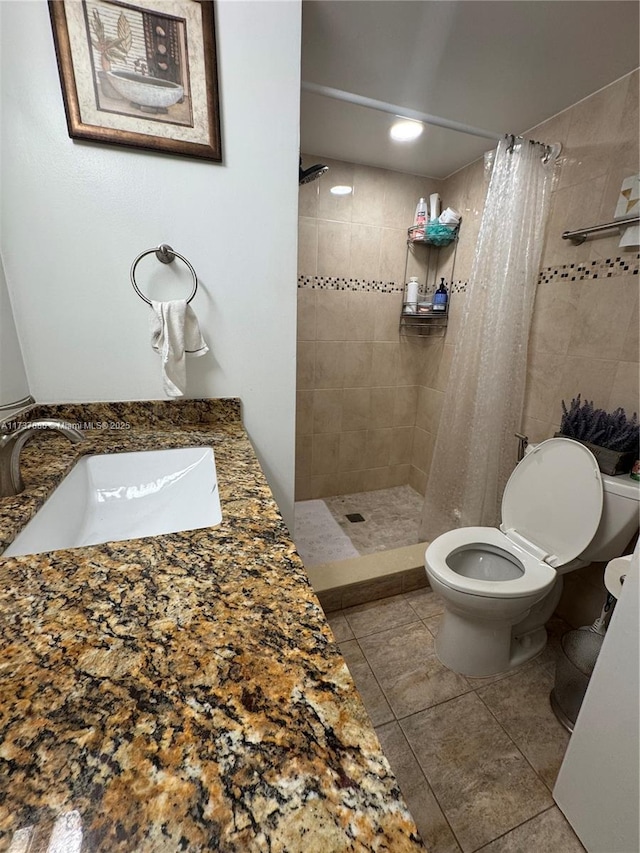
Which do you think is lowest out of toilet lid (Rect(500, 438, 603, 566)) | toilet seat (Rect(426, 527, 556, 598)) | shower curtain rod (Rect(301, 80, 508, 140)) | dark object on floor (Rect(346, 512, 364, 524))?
dark object on floor (Rect(346, 512, 364, 524))

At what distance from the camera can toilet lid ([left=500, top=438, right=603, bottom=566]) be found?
120 centimetres

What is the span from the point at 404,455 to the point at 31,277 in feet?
7.71

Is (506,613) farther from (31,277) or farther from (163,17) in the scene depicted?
(163,17)

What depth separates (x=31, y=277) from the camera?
3.24 ft

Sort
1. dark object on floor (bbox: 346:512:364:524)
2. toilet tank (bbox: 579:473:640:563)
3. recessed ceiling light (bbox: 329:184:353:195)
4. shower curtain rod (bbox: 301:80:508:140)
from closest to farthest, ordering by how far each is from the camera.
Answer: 1. toilet tank (bbox: 579:473:640:563)
2. shower curtain rod (bbox: 301:80:508:140)
3. recessed ceiling light (bbox: 329:184:353:195)
4. dark object on floor (bbox: 346:512:364:524)

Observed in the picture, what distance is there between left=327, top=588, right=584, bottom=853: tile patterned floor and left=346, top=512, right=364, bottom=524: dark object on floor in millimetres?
808

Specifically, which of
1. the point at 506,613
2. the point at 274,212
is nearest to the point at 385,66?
the point at 274,212

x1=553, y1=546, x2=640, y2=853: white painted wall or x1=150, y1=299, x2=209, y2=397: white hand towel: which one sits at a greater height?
x1=150, y1=299, x2=209, y2=397: white hand towel

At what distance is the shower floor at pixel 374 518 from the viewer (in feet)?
6.86

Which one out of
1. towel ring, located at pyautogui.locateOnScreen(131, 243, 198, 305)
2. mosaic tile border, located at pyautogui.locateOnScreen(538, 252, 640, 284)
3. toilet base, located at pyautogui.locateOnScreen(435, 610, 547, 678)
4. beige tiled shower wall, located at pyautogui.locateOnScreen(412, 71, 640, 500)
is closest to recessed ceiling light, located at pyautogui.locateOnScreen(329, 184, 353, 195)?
beige tiled shower wall, located at pyautogui.locateOnScreen(412, 71, 640, 500)

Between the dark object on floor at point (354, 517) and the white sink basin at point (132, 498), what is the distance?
154 cm

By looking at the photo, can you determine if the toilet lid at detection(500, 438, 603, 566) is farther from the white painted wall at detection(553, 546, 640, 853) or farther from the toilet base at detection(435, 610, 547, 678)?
the white painted wall at detection(553, 546, 640, 853)

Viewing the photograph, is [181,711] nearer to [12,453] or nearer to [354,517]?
[12,453]

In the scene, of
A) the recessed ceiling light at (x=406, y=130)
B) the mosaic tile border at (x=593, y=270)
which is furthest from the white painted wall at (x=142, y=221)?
the mosaic tile border at (x=593, y=270)
